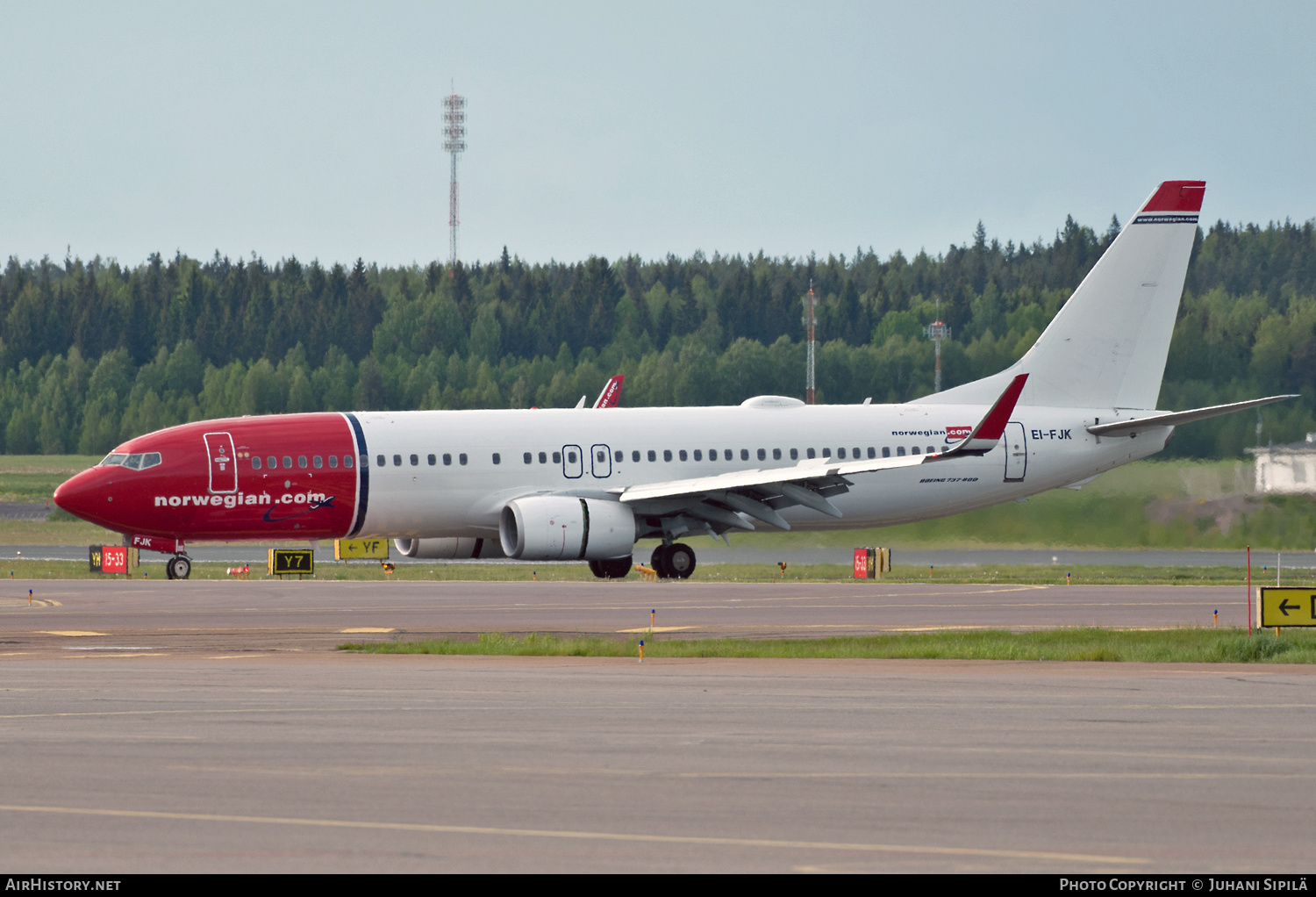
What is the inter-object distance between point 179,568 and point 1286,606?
3012 centimetres

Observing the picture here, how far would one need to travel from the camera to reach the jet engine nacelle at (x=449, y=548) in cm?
4550

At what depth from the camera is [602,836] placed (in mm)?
10500

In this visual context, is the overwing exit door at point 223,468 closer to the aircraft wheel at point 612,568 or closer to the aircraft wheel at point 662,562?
the aircraft wheel at point 612,568

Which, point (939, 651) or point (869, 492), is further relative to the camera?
point (869, 492)

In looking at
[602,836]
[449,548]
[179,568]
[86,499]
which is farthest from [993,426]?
[602,836]

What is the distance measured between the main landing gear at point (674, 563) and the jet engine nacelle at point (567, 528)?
1570mm

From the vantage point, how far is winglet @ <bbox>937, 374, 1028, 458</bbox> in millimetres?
39344

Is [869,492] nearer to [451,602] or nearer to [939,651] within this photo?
[451,602]

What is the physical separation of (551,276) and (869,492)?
15707cm

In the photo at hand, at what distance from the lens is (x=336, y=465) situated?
41.8m

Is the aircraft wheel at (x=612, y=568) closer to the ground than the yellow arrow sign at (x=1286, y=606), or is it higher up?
closer to the ground

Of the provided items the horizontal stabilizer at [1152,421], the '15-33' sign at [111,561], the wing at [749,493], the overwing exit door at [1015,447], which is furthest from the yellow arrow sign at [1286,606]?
the '15-33' sign at [111,561]

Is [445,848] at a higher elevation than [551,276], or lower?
lower
